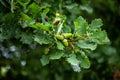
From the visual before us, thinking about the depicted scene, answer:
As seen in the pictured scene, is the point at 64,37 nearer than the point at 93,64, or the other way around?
the point at 64,37

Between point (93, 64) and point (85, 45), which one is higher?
point (85, 45)

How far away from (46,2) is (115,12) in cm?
143

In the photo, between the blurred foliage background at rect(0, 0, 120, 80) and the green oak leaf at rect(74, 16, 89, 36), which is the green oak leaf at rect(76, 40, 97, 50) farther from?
the blurred foliage background at rect(0, 0, 120, 80)

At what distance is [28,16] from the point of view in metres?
1.57

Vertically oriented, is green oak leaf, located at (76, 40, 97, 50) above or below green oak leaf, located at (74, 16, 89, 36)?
below

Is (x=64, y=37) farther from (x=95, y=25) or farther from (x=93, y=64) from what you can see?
(x=93, y=64)

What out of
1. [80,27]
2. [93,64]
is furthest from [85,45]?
[93,64]

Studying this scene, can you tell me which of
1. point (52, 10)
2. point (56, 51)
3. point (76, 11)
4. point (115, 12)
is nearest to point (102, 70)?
point (115, 12)

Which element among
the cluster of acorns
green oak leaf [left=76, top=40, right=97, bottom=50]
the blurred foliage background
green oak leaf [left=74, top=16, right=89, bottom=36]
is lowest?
the blurred foliage background

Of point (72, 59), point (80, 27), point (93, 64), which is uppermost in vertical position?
point (80, 27)

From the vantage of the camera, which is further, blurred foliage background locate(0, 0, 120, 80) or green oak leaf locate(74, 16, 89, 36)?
blurred foliage background locate(0, 0, 120, 80)

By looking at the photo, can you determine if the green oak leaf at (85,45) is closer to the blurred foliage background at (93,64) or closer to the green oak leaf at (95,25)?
the green oak leaf at (95,25)

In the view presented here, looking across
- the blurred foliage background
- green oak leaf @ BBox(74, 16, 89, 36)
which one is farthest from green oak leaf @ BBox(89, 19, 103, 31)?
the blurred foliage background

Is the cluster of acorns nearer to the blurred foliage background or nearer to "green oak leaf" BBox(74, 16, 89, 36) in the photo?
"green oak leaf" BBox(74, 16, 89, 36)
